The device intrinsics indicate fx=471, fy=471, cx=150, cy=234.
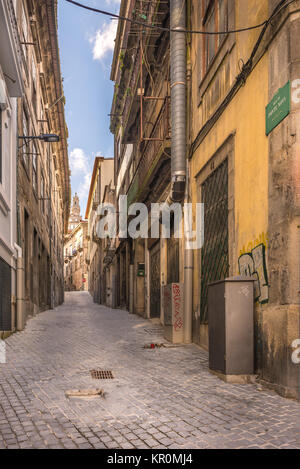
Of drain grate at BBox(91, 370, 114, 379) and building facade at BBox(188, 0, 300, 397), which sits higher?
building facade at BBox(188, 0, 300, 397)

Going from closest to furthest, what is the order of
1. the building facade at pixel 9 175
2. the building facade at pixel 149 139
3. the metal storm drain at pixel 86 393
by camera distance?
1. the metal storm drain at pixel 86 393
2. the building facade at pixel 9 175
3. the building facade at pixel 149 139

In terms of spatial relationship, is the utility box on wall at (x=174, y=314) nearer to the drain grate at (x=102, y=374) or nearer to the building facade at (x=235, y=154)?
the building facade at (x=235, y=154)

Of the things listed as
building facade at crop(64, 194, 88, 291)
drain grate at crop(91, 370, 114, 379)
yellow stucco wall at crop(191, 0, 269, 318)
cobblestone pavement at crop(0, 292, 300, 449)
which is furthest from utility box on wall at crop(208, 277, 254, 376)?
building facade at crop(64, 194, 88, 291)

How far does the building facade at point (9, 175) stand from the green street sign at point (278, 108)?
5501 mm

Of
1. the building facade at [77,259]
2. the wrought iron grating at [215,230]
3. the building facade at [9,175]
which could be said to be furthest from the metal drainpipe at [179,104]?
the building facade at [77,259]

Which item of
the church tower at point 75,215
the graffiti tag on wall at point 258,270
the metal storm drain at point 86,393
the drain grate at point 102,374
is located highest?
the church tower at point 75,215

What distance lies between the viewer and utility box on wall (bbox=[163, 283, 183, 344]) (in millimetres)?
9977

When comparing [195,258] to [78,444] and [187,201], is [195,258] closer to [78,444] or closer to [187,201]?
[187,201]

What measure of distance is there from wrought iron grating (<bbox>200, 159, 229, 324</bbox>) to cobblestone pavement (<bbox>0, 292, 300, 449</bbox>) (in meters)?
1.60

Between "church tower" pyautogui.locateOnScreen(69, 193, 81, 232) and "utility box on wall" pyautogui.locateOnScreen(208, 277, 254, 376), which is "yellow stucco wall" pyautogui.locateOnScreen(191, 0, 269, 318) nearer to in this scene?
"utility box on wall" pyautogui.locateOnScreen(208, 277, 254, 376)

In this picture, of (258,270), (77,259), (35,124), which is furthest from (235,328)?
(77,259)

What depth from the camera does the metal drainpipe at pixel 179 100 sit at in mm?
10695

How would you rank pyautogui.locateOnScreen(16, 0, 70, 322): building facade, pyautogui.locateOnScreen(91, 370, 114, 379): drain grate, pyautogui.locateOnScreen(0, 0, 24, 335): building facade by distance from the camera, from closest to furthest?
pyautogui.locateOnScreen(91, 370, 114, 379): drain grate
pyautogui.locateOnScreen(0, 0, 24, 335): building facade
pyautogui.locateOnScreen(16, 0, 70, 322): building facade

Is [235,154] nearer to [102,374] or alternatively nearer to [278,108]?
[278,108]
